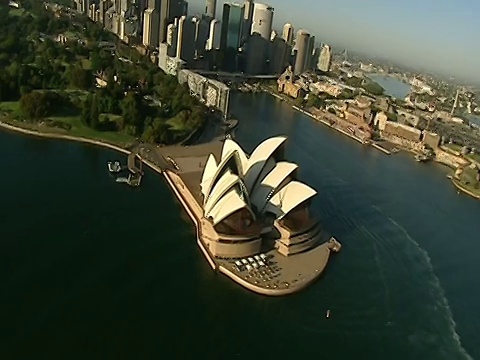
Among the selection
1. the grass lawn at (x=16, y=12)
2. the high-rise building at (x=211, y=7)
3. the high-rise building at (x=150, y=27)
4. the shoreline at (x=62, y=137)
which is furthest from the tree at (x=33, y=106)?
the high-rise building at (x=211, y=7)

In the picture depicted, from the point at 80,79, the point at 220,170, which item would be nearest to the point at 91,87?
the point at 80,79

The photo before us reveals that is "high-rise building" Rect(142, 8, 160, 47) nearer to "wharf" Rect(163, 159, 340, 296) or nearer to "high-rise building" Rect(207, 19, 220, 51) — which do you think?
"high-rise building" Rect(207, 19, 220, 51)

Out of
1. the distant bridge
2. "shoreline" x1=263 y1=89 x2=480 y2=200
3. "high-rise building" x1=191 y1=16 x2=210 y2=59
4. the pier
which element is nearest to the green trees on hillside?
the pier

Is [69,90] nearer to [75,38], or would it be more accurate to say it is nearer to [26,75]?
[26,75]

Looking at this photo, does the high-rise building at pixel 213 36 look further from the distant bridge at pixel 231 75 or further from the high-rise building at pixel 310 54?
the high-rise building at pixel 310 54

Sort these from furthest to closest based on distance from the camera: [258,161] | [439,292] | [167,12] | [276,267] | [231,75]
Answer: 1. [167,12]
2. [231,75]
3. [258,161]
4. [439,292]
5. [276,267]

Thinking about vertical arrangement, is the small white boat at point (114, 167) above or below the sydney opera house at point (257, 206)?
below

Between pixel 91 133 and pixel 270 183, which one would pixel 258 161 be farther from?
pixel 91 133
